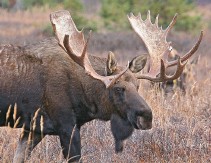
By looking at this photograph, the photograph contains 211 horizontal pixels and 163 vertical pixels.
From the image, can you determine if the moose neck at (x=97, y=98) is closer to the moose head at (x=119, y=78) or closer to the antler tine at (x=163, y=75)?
the moose head at (x=119, y=78)

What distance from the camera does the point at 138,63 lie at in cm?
684

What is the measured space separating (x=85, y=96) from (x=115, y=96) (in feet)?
0.98

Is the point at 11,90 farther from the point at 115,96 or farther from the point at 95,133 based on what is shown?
the point at 95,133

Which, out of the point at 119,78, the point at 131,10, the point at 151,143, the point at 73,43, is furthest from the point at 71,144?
the point at 131,10

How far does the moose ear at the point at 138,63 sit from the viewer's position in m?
6.80

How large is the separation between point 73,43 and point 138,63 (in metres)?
0.64

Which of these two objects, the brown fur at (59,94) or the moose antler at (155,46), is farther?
the moose antler at (155,46)

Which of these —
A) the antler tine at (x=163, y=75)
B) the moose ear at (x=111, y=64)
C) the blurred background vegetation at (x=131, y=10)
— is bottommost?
the antler tine at (x=163, y=75)

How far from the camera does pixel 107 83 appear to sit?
6.50 meters

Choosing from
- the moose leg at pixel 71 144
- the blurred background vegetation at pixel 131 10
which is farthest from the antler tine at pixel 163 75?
the blurred background vegetation at pixel 131 10

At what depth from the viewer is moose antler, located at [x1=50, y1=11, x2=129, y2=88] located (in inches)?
254

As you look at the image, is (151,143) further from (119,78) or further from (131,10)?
(131,10)

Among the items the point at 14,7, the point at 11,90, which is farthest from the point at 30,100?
the point at 14,7

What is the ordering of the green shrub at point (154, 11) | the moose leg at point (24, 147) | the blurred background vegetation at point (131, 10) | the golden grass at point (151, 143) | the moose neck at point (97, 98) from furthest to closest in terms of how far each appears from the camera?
the green shrub at point (154, 11) → the blurred background vegetation at point (131, 10) → the golden grass at point (151, 143) → the moose leg at point (24, 147) → the moose neck at point (97, 98)
